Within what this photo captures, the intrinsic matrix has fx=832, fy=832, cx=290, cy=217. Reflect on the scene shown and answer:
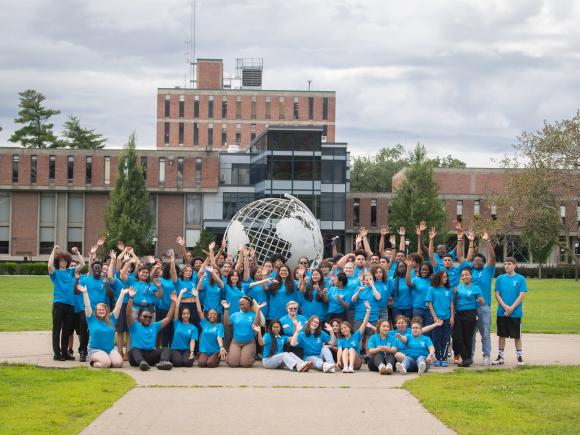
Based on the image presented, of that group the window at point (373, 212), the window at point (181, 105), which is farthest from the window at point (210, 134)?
the window at point (373, 212)

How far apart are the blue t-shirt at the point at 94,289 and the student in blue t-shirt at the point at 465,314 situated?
6535 mm

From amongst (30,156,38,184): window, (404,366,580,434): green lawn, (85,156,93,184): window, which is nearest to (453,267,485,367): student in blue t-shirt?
(404,366,580,434): green lawn

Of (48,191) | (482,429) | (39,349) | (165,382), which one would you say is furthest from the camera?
(48,191)

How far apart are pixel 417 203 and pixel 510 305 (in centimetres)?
4849

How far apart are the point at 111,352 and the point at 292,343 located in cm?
323

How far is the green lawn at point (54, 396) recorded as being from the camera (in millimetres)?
9930

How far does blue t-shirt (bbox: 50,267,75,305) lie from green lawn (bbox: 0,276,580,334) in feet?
22.2

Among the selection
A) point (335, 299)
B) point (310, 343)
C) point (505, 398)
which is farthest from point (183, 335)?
point (505, 398)

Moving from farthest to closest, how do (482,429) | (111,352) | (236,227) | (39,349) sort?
(236,227) < (39,349) < (111,352) < (482,429)

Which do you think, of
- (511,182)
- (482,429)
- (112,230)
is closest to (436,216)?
(511,182)

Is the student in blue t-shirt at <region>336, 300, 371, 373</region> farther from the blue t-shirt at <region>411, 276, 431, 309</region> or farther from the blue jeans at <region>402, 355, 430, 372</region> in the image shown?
the blue t-shirt at <region>411, 276, 431, 309</region>

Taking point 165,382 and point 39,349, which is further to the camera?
point 39,349

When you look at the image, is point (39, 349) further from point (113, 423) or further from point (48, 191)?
point (48, 191)

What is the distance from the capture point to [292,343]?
14.8m
